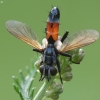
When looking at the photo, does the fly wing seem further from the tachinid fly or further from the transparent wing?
the transparent wing

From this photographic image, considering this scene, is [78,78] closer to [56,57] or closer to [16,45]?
[16,45]

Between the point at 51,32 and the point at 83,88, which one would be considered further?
the point at 83,88

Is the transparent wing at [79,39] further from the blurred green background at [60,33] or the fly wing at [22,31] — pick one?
the blurred green background at [60,33]

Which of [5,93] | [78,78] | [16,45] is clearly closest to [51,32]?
[5,93]

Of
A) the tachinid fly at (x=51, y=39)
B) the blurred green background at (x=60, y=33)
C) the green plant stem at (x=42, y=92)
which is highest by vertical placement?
the tachinid fly at (x=51, y=39)

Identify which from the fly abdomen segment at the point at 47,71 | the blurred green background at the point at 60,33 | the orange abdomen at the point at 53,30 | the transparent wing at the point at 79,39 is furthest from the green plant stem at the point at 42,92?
the blurred green background at the point at 60,33

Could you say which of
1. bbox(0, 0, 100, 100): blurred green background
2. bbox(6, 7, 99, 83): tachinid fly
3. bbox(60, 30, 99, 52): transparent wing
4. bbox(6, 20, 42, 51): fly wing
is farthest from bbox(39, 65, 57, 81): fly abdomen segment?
bbox(0, 0, 100, 100): blurred green background
